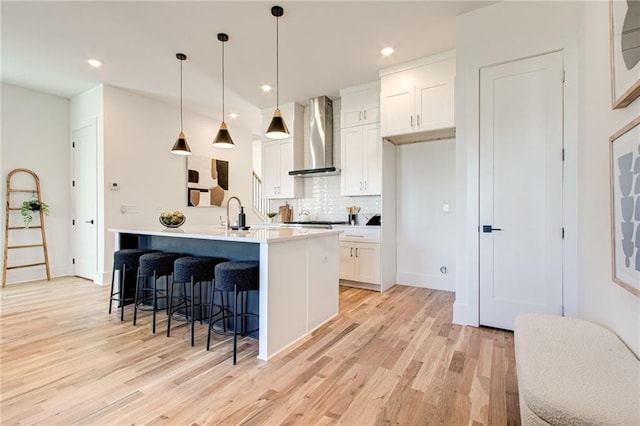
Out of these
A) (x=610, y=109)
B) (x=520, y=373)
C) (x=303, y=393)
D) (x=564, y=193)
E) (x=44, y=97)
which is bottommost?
(x=303, y=393)

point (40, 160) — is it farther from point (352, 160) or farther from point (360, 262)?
point (360, 262)

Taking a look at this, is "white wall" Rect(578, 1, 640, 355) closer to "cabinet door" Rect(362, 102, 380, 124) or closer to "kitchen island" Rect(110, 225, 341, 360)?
"kitchen island" Rect(110, 225, 341, 360)

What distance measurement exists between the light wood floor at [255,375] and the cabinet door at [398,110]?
7.82 feet

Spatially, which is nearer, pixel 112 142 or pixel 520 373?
pixel 520 373

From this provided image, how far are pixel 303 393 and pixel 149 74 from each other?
14.9 feet

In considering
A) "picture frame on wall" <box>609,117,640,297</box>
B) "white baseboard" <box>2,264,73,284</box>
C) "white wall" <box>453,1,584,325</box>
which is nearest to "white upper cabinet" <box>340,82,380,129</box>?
"white wall" <box>453,1,584,325</box>

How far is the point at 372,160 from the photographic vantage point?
444 centimetres

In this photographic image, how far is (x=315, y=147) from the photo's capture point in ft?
16.9

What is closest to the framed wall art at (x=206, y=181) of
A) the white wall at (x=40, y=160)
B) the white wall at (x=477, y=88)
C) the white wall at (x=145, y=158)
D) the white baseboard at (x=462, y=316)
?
the white wall at (x=145, y=158)

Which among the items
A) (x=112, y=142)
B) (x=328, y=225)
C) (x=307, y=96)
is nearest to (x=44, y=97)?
(x=112, y=142)

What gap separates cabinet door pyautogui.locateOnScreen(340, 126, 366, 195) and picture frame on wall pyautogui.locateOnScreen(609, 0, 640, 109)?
3133 millimetres

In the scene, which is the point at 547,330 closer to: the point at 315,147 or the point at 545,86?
the point at 545,86

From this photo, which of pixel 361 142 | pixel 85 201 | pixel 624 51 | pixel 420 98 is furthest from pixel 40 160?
pixel 624 51

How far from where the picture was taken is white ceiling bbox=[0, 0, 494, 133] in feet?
9.41
